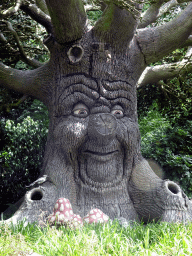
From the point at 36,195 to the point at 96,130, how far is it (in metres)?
1.18

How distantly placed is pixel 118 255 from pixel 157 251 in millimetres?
332

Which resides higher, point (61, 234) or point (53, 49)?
point (53, 49)

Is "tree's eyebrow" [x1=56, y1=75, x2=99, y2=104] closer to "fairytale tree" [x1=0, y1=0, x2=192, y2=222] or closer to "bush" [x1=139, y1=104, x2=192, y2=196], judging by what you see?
"fairytale tree" [x1=0, y1=0, x2=192, y2=222]

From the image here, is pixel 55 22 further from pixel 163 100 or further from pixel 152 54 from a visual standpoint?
pixel 163 100

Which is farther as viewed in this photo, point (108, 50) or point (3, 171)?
point (3, 171)

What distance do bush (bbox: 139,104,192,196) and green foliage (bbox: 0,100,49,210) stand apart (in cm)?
229

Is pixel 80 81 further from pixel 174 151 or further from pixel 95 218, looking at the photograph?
pixel 174 151

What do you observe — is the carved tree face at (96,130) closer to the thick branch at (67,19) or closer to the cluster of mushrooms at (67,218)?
the thick branch at (67,19)

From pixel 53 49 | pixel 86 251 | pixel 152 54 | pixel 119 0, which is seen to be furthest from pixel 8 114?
pixel 86 251

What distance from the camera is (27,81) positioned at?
15.5 ft

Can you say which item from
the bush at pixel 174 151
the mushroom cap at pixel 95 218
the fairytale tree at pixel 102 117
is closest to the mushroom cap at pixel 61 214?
the mushroom cap at pixel 95 218

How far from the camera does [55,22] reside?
12.1 feet

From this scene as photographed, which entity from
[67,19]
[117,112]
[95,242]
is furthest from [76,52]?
[95,242]

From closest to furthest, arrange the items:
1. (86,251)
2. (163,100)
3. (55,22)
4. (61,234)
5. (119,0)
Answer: (86,251) → (61,234) → (119,0) → (55,22) → (163,100)
